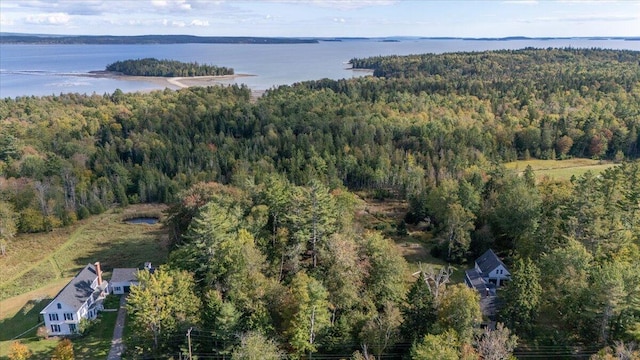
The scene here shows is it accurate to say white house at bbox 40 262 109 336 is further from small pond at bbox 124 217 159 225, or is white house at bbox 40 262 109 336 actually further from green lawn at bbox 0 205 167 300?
small pond at bbox 124 217 159 225

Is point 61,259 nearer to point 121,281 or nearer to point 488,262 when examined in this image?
point 121,281

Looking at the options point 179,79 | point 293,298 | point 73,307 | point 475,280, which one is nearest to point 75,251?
point 73,307

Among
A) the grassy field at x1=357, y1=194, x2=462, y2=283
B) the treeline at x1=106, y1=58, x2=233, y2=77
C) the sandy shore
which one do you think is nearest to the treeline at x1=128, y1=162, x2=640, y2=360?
the grassy field at x1=357, y1=194, x2=462, y2=283

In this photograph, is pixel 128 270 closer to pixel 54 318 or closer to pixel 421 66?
pixel 54 318

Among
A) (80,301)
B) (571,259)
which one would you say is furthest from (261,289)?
(571,259)

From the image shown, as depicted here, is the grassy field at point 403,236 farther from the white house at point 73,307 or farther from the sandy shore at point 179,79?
the sandy shore at point 179,79

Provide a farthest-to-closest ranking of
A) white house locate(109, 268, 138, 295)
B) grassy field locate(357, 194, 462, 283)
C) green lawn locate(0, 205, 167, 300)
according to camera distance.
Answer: green lawn locate(0, 205, 167, 300) → grassy field locate(357, 194, 462, 283) → white house locate(109, 268, 138, 295)
